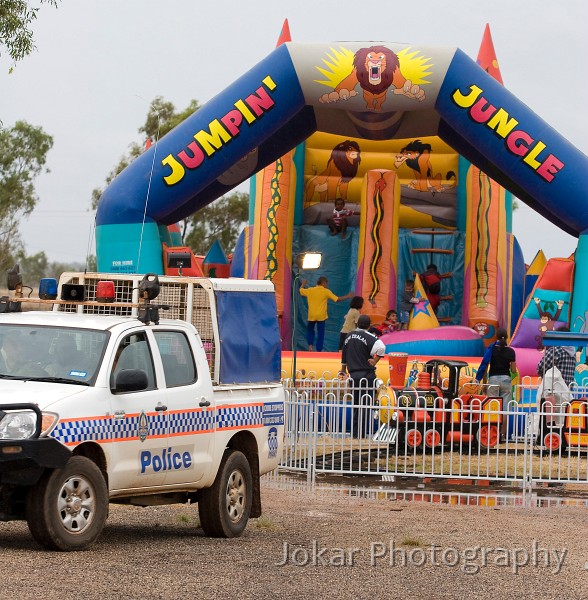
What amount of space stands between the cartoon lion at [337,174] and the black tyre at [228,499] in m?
18.0

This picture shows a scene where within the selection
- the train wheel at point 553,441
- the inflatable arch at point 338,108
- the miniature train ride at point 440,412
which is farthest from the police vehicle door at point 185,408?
the inflatable arch at point 338,108

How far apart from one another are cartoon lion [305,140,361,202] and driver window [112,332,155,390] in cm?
1891

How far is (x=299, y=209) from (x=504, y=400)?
10.8 meters

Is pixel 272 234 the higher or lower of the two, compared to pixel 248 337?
A: higher

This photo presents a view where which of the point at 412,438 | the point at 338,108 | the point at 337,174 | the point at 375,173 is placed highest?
the point at 338,108

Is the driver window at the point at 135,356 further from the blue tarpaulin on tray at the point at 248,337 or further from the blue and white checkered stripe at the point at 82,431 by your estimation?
the blue tarpaulin on tray at the point at 248,337

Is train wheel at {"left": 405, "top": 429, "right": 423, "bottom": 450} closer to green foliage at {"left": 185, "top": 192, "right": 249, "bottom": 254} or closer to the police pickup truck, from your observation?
the police pickup truck

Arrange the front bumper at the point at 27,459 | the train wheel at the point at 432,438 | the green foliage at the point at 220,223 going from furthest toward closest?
the green foliage at the point at 220,223
the train wheel at the point at 432,438
the front bumper at the point at 27,459

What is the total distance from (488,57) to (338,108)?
6650 mm

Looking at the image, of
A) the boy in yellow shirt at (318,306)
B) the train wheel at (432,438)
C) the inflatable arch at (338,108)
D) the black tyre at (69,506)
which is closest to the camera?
the black tyre at (69,506)

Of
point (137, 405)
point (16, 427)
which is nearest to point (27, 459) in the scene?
point (16, 427)

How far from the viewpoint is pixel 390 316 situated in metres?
24.6

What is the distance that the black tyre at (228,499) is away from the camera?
9.82m

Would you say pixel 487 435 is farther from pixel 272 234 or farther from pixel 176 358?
pixel 272 234
